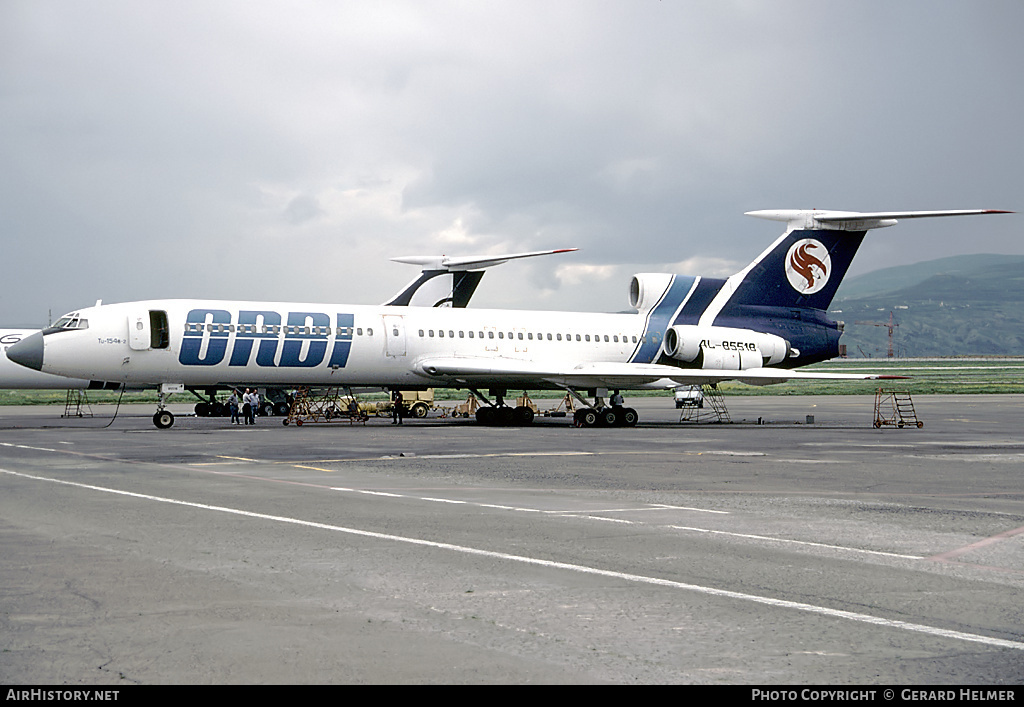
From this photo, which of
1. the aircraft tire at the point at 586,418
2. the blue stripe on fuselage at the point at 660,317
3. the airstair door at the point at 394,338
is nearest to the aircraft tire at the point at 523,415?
the aircraft tire at the point at 586,418

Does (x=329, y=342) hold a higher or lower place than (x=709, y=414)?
higher

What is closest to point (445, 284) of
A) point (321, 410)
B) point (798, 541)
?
point (321, 410)

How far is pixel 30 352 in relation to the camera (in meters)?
31.0

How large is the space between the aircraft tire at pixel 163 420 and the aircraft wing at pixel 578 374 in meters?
8.28

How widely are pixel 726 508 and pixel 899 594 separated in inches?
208

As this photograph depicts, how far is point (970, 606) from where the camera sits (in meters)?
7.36

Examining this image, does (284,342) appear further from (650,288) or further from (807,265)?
(807,265)

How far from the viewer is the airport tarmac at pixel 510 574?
583cm

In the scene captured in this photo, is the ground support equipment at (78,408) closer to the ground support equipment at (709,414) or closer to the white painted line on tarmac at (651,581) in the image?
the ground support equipment at (709,414)

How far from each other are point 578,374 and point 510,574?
25981mm

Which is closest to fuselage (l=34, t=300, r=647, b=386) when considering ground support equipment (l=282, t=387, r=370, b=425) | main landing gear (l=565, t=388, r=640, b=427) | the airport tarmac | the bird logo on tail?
main landing gear (l=565, t=388, r=640, b=427)

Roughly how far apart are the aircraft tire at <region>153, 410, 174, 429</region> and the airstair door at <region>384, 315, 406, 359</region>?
23.8 ft

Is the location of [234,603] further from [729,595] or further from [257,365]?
[257,365]

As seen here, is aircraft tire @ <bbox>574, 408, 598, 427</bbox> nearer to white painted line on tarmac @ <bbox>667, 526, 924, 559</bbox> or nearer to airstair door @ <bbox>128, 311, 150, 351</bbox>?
airstair door @ <bbox>128, 311, 150, 351</bbox>
